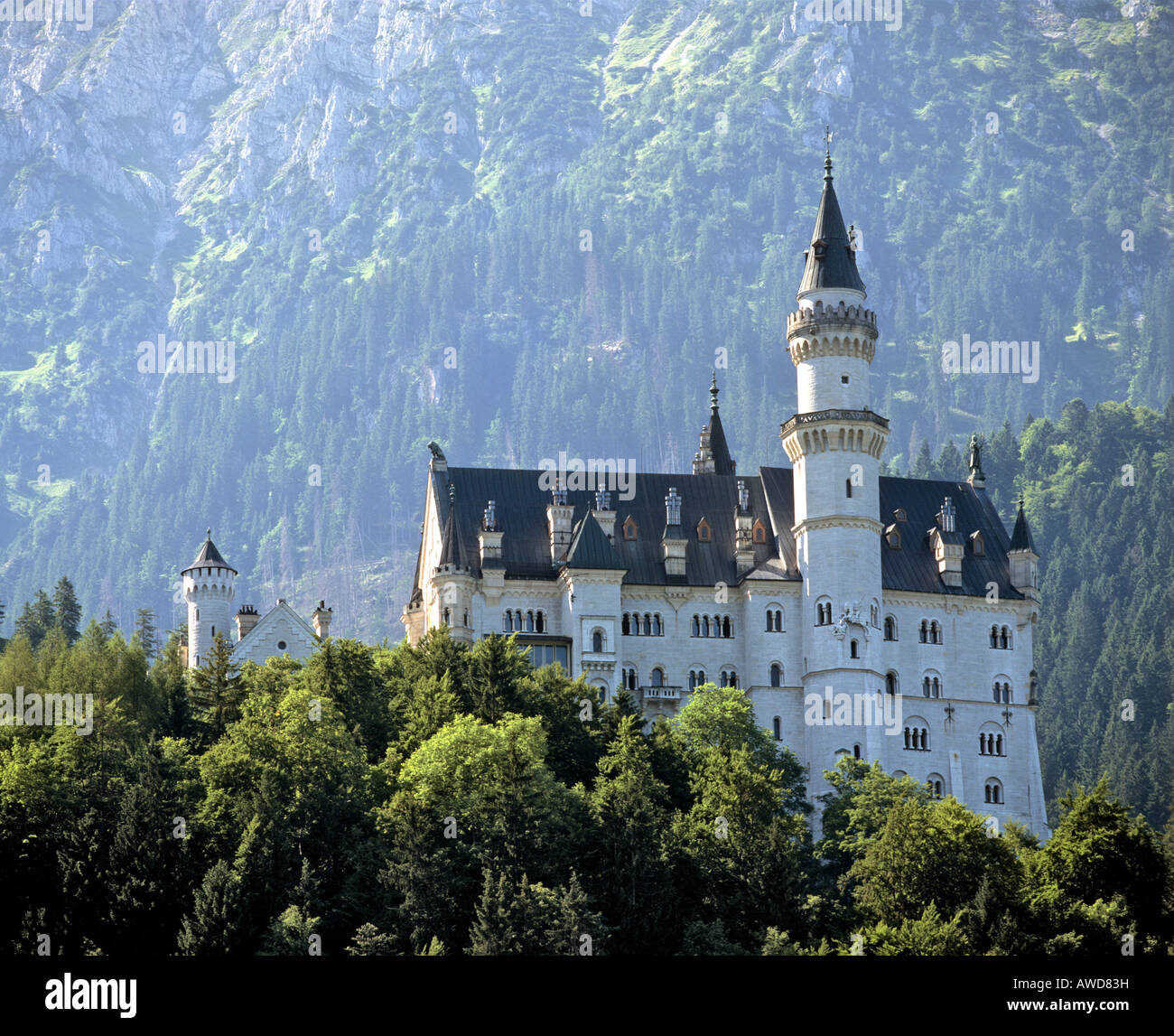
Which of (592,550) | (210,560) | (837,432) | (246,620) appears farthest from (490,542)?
(246,620)

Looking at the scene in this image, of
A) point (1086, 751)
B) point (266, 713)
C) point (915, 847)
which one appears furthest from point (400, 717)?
point (1086, 751)

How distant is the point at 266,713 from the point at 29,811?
11.3 meters

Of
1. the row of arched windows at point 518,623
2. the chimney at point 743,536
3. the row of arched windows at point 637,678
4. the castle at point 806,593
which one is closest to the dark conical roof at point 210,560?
the castle at point 806,593

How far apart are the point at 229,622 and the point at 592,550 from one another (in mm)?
24735

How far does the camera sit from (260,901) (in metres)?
79.8

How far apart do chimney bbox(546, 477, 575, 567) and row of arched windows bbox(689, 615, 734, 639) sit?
7.36m

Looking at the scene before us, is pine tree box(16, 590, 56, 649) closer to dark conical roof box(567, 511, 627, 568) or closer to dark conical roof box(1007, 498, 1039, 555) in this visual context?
dark conical roof box(567, 511, 627, 568)

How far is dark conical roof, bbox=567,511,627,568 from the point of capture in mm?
107000

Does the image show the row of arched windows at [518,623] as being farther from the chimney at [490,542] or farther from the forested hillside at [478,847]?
the forested hillside at [478,847]

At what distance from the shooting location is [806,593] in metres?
108

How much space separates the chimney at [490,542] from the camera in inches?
4257

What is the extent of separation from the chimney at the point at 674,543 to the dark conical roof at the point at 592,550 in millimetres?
2505
